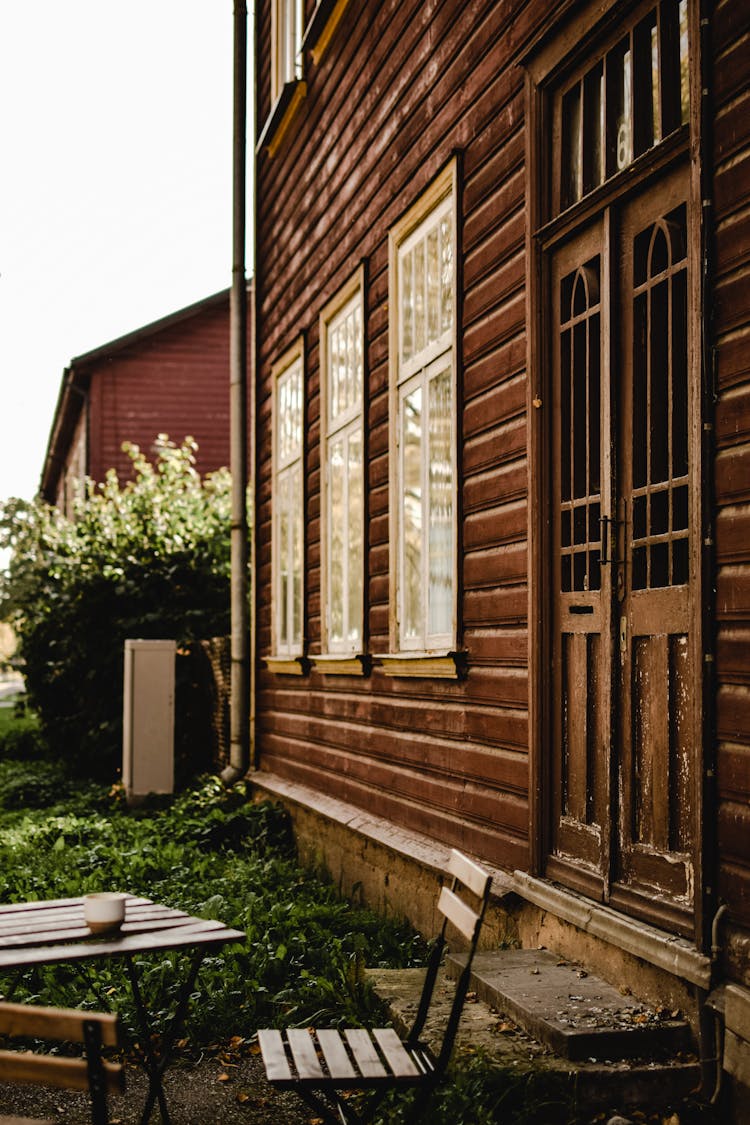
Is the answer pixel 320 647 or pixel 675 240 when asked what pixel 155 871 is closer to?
pixel 320 647

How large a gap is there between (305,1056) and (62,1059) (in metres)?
1.03

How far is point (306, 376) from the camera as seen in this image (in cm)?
952

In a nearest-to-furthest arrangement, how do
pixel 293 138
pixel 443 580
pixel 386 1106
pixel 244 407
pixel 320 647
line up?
pixel 386 1106 < pixel 443 580 < pixel 320 647 < pixel 293 138 < pixel 244 407

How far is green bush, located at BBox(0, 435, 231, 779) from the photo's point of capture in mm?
14273

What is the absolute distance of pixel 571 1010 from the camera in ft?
13.3

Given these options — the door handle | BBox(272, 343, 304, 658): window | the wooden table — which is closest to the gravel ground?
the wooden table

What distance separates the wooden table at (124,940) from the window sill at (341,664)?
3.44 m

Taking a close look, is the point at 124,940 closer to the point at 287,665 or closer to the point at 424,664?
the point at 424,664

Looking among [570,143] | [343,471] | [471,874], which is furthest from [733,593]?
[343,471]

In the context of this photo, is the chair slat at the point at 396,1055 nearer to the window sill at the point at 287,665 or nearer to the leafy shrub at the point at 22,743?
the window sill at the point at 287,665

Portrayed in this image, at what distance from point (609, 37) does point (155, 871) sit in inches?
223

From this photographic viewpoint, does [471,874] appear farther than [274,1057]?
Yes

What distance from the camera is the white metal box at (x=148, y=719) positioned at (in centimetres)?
1216

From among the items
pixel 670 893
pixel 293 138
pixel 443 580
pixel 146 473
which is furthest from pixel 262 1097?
pixel 146 473
